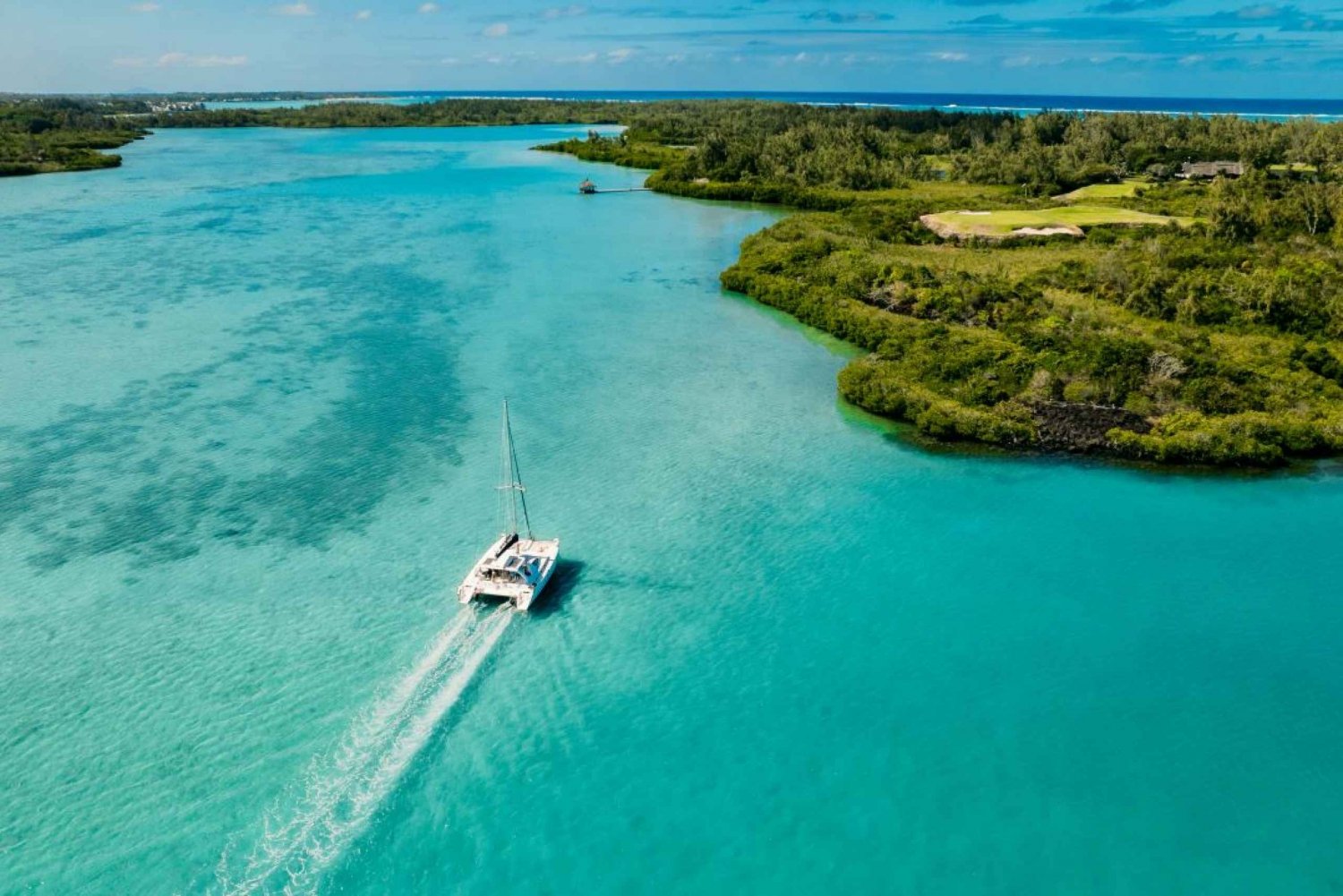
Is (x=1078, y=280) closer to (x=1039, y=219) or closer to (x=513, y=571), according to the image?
(x=1039, y=219)

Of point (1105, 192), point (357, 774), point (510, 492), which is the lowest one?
point (357, 774)

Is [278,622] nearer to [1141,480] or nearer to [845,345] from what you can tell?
[1141,480]

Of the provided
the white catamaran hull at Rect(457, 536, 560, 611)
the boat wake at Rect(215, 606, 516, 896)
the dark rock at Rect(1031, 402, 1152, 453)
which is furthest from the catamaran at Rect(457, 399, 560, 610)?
the dark rock at Rect(1031, 402, 1152, 453)

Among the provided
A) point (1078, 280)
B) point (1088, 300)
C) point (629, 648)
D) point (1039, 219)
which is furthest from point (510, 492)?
point (1039, 219)

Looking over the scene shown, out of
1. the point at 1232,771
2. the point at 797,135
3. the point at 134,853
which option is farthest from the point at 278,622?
the point at 797,135

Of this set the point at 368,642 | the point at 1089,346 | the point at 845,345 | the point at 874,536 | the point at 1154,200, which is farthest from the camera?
the point at 1154,200

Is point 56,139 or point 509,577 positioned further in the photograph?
point 56,139

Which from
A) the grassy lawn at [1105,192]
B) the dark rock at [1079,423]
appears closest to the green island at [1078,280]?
the dark rock at [1079,423]
